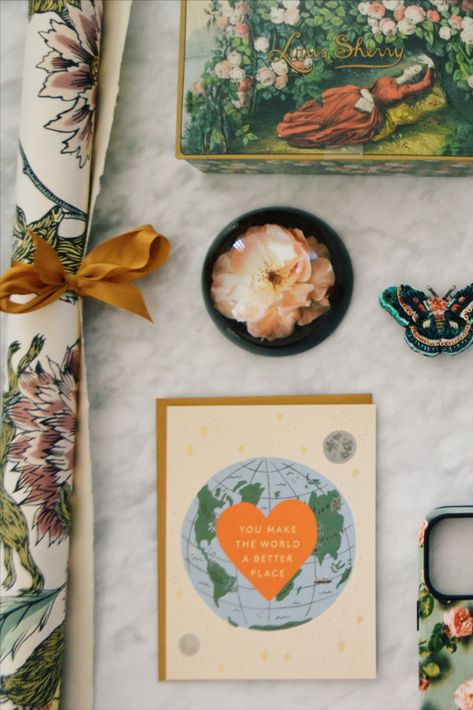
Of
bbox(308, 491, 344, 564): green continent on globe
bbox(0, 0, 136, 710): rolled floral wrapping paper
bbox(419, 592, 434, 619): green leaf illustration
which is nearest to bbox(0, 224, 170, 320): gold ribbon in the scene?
bbox(0, 0, 136, 710): rolled floral wrapping paper

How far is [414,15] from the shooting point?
0.58 meters

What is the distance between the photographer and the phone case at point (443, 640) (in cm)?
64

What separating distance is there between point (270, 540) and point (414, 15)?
45cm

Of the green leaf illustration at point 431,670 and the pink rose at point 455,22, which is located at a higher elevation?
the pink rose at point 455,22

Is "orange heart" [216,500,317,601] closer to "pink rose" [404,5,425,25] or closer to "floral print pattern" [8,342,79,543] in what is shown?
"floral print pattern" [8,342,79,543]

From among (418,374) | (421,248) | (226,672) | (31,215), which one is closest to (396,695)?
(226,672)

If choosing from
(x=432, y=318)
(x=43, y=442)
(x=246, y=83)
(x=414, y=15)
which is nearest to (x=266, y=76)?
(x=246, y=83)

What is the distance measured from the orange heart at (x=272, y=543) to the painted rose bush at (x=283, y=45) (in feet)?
1.03

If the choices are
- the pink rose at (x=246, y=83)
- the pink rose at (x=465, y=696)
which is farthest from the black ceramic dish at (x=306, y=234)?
the pink rose at (x=465, y=696)

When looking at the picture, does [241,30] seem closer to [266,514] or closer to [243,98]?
[243,98]

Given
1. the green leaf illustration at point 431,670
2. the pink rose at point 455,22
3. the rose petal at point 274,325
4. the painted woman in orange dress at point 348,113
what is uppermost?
the pink rose at point 455,22

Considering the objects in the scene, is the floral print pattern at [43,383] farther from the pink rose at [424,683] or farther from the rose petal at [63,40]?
the pink rose at [424,683]

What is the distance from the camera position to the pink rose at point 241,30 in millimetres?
585

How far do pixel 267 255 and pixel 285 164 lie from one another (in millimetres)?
78
